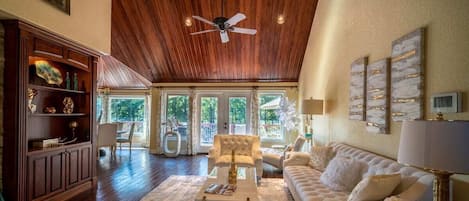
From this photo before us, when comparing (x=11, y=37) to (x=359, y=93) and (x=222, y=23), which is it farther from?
(x=359, y=93)

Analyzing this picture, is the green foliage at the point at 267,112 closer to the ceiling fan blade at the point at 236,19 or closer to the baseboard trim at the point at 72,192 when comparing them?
the ceiling fan blade at the point at 236,19

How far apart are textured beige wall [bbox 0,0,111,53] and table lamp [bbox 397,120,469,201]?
3.98 metres

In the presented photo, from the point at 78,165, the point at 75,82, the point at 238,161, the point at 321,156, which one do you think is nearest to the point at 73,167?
the point at 78,165

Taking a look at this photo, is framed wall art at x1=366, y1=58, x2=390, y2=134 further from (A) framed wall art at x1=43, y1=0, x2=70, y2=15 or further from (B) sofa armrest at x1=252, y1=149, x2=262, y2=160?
(A) framed wall art at x1=43, y1=0, x2=70, y2=15

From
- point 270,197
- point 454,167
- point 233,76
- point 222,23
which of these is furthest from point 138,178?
point 454,167

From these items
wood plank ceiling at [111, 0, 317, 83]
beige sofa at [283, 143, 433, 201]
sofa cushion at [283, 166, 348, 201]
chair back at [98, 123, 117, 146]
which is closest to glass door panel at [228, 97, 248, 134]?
wood plank ceiling at [111, 0, 317, 83]

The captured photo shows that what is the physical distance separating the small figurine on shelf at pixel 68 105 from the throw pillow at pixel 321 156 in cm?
420

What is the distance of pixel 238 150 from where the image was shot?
233 inches

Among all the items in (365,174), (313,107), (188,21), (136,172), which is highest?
(188,21)

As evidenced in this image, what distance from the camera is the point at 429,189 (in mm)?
2123

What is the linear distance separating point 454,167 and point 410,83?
148cm

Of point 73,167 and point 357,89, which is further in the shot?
point 73,167

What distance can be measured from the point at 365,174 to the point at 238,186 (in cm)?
146

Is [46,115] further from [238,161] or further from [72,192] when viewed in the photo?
[238,161]
